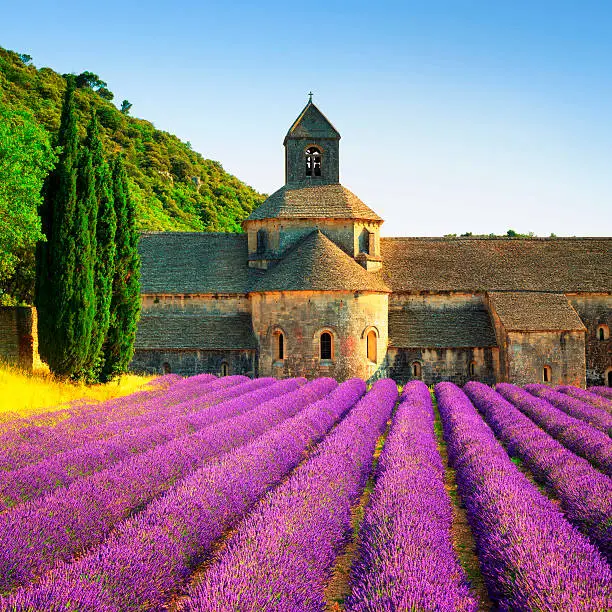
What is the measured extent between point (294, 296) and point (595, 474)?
2093cm

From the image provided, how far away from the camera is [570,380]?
101 feet

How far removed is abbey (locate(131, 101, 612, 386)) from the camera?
30.5 m

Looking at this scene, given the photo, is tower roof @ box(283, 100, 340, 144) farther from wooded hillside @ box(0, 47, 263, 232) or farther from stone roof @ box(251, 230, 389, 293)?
wooded hillside @ box(0, 47, 263, 232)

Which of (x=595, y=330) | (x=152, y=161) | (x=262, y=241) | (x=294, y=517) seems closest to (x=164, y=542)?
(x=294, y=517)

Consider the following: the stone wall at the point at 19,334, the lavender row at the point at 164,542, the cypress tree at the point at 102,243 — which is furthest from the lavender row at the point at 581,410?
the stone wall at the point at 19,334

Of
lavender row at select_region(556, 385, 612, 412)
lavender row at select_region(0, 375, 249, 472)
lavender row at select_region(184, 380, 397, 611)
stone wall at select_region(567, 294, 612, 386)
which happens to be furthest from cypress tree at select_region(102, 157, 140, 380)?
stone wall at select_region(567, 294, 612, 386)

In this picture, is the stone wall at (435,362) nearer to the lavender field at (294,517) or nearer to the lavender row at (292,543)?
the lavender field at (294,517)

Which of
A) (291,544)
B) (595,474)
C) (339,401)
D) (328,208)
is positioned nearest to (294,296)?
(328,208)

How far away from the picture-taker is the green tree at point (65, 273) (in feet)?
65.3

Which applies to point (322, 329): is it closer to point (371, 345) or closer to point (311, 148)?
point (371, 345)

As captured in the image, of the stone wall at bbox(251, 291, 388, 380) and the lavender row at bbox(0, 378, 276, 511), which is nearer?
the lavender row at bbox(0, 378, 276, 511)

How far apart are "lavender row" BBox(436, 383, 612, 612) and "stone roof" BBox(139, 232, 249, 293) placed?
2343 centimetres

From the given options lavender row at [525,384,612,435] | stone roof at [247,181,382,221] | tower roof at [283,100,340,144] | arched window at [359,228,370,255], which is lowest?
lavender row at [525,384,612,435]

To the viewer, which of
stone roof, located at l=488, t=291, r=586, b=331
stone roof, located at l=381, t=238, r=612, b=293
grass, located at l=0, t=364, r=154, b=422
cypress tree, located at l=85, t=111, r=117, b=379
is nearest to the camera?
grass, located at l=0, t=364, r=154, b=422
